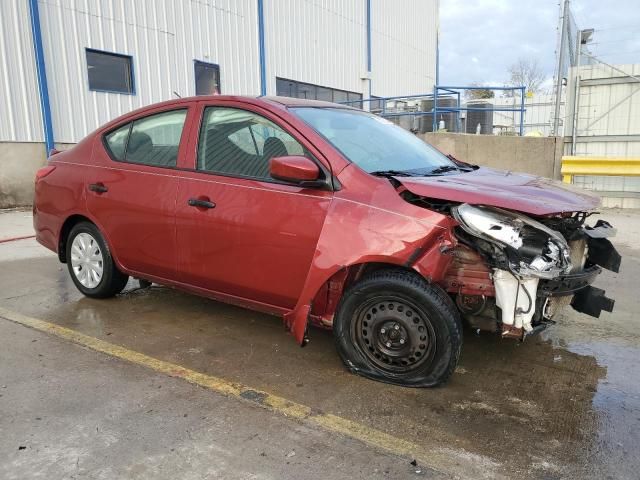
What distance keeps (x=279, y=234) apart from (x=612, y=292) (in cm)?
350

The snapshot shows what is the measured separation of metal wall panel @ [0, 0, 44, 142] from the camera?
32.9 feet

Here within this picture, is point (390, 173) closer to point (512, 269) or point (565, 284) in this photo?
point (512, 269)

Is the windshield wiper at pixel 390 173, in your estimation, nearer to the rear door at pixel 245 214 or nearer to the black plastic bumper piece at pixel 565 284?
the rear door at pixel 245 214

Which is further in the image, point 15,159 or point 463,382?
point 15,159

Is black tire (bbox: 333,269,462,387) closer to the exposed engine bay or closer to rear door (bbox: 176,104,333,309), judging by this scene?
the exposed engine bay

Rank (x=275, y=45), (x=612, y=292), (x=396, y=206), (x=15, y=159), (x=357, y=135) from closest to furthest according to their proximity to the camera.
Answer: (x=396, y=206)
(x=357, y=135)
(x=612, y=292)
(x=15, y=159)
(x=275, y=45)

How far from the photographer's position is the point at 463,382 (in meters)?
3.24

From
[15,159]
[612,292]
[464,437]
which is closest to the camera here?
[464,437]

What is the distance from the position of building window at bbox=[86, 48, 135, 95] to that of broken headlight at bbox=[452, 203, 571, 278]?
35.2 feet

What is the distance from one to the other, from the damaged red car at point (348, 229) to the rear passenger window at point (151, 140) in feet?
0.04

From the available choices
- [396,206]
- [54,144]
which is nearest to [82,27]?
[54,144]

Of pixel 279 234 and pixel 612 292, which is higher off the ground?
pixel 279 234

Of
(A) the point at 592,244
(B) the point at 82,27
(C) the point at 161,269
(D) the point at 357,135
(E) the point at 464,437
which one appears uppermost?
(B) the point at 82,27

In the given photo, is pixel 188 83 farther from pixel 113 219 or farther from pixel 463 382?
pixel 463 382
